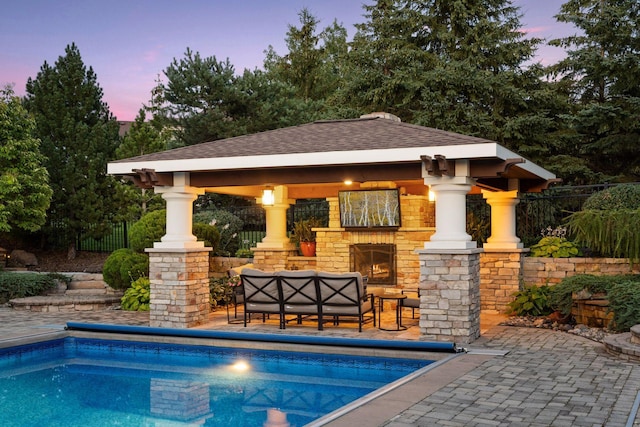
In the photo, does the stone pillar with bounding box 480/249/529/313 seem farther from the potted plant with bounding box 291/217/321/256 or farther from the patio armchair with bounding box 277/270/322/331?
the potted plant with bounding box 291/217/321/256

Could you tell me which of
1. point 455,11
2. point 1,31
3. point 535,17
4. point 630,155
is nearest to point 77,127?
point 1,31

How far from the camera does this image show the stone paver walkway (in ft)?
18.7

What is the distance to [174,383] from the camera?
8.43 m

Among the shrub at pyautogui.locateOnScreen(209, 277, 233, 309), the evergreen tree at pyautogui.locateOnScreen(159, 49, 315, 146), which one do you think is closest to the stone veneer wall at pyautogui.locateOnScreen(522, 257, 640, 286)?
the shrub at pyautogui.locateOnScreen(209, 277, 233, 309)

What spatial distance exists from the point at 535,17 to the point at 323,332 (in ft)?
52.2

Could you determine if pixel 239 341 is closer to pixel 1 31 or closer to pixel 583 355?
pixel 583 355

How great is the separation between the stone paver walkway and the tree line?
883 cm

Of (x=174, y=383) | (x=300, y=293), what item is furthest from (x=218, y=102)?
(x=174, y=383)

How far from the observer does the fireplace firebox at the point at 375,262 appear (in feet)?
44.8

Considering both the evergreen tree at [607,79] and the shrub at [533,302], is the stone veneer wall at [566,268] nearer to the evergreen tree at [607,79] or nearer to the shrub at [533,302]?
the shrub at [533,302]

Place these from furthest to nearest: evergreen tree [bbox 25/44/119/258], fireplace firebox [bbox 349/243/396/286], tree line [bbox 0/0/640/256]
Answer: evergreen tree [bbox 25/44/119/258] < tree line [bbox 0/0/640/256] < fireplace firebox [bbox 349/243/396/286]

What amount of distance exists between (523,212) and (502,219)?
16.8ft

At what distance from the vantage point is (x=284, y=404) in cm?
732

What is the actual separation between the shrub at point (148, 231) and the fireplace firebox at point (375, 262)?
442 cm
